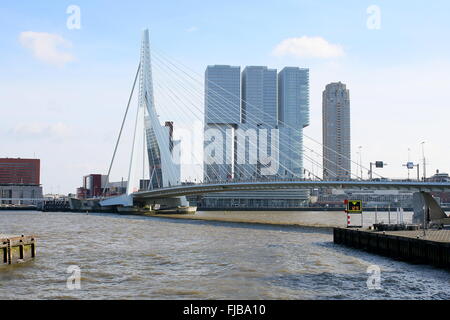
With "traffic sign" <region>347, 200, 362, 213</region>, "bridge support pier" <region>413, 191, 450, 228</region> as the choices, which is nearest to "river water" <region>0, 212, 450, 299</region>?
"traffic sign" <region>347, 200, 362, 213</region>

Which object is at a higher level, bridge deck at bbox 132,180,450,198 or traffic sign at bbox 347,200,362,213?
bridge deck at bbox 132,180,450,198

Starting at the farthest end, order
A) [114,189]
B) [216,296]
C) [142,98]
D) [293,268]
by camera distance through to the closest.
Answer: [114,189], [142,98], [293,268], [216,296]

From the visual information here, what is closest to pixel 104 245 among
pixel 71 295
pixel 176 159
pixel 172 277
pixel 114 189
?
pixel 172 277

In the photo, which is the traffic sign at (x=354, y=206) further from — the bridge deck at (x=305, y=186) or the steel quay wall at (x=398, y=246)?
the bridge deck at (x=305, y=186)

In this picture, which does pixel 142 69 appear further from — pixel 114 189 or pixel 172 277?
pixel 114 189

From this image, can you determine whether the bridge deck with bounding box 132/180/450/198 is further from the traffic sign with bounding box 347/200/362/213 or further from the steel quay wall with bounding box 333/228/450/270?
the steel quay wall with bounding box 333/228/450/270

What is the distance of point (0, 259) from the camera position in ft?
81.9

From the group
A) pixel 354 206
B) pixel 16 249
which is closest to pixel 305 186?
pixel 354 206

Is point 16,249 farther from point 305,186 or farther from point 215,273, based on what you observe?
point 305,186

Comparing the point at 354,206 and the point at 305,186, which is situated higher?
the point at 305,186

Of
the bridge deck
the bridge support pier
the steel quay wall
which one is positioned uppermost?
the bridge deck

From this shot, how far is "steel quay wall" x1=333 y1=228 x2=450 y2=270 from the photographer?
25.4m

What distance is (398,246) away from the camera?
29625mm

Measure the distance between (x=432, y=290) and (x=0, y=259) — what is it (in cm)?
1971
